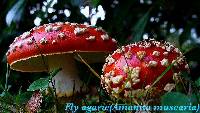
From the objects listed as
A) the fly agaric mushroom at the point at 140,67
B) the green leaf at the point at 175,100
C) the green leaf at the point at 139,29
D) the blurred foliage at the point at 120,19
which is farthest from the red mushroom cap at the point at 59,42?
the green leaf at the point at 175,100

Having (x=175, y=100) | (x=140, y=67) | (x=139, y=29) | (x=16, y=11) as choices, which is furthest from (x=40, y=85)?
(x=139, y=29)

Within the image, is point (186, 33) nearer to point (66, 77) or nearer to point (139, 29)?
point (139, 29)

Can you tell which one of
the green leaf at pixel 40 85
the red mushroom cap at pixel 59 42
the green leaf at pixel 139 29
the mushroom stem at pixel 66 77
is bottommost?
the green leaf at pixel 40 85

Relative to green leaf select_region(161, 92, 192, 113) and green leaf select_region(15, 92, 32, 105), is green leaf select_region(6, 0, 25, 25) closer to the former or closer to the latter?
green leaf select_region(15, 92, 32, 105)

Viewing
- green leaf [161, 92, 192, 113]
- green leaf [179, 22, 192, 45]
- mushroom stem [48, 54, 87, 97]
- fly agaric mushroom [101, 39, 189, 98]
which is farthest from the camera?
green leaf [179, 22, 192, 45]

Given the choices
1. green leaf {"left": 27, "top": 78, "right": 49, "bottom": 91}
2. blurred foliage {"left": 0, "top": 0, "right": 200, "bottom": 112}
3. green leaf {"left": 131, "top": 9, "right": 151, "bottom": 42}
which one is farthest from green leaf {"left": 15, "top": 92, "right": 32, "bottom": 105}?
green leaf {"left": 131, "top": 9, "right": 151, "bottom": 42}

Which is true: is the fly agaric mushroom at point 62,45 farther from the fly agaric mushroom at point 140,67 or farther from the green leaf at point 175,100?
the green leaf at point 175,100
